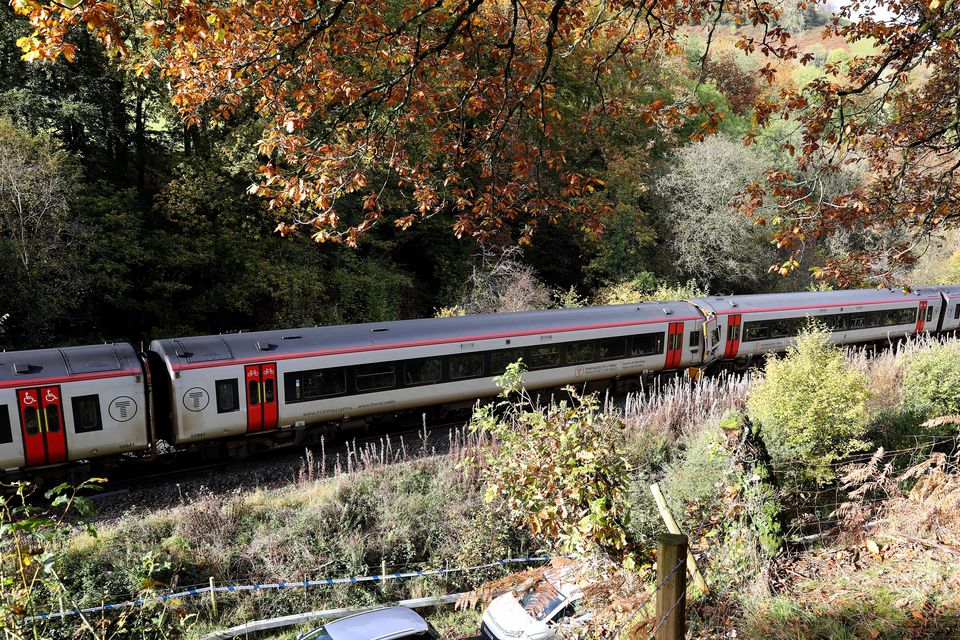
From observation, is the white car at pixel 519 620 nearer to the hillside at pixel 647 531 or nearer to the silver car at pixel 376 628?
the hillside at pixel 647 531

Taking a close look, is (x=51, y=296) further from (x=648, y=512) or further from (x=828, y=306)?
(x=828, y=306)

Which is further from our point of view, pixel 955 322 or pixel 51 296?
pixel 955 322

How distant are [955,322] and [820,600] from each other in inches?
845

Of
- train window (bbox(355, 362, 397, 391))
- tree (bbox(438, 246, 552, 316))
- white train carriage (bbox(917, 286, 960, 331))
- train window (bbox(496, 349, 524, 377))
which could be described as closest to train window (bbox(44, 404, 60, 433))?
train window (bbox(355, 362, 397, 391))

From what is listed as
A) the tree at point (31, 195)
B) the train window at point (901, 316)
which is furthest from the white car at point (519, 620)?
the train window at point (901, 316)

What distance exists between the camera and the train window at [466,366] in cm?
1249

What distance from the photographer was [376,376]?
11.8m

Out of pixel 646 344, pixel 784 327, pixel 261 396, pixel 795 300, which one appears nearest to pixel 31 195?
pixel 261 396

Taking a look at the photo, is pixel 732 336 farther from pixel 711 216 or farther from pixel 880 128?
pixel 711 216

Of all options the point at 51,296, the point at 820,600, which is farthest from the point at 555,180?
the point at 820,600

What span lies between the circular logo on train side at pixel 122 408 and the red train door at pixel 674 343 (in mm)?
11536

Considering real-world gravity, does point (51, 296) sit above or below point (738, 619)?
above

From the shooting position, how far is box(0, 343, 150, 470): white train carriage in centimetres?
905

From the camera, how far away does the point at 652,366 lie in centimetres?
1527
